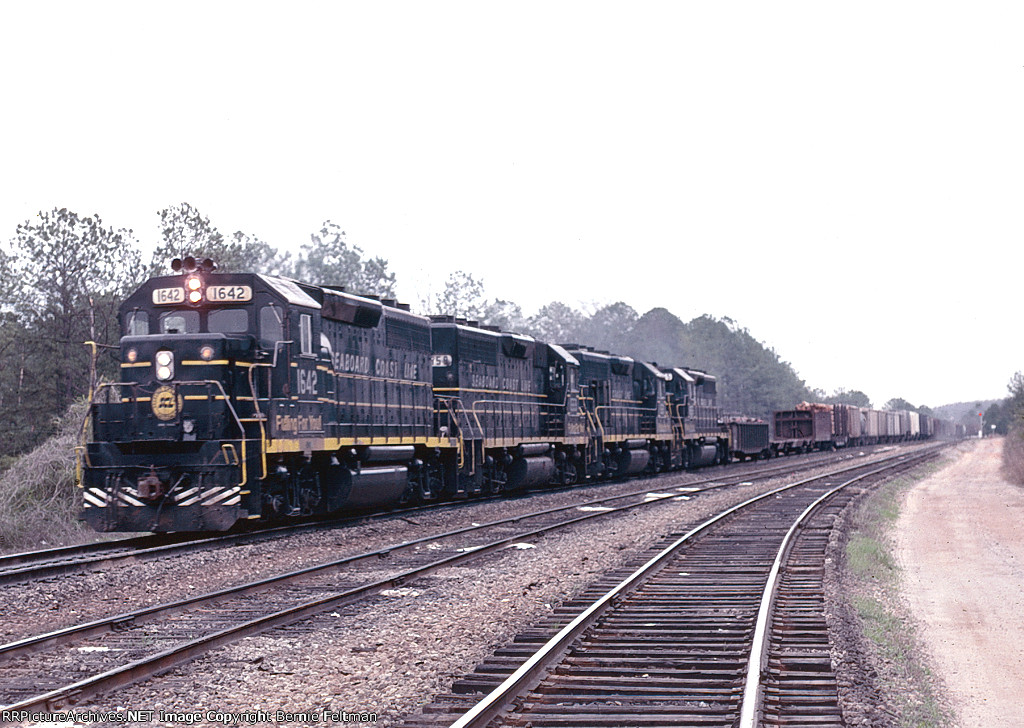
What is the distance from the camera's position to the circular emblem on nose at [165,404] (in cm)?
1496

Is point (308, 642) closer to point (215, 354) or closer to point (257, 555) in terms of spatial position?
point (257, 555)

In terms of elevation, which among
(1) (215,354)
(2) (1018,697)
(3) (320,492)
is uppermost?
(1) (215,354)

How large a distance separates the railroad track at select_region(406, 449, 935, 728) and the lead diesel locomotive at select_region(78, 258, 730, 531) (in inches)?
239

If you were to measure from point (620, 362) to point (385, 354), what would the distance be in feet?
55.0

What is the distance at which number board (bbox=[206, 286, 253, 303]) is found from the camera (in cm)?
1578

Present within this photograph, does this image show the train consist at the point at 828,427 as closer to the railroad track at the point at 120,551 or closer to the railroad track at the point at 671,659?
the railroad track at the point at 120,551

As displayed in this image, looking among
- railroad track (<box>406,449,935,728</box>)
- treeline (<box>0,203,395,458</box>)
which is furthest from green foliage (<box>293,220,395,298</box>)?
railroad track (<box>406,449,935,728</box>)

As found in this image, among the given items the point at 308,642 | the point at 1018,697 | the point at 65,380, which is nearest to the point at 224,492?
the point at 308,642

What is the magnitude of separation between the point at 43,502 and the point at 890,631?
17150mm

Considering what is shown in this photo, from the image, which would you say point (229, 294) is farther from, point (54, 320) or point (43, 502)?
point (54, 320)

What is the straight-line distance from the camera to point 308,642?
859 centimetres

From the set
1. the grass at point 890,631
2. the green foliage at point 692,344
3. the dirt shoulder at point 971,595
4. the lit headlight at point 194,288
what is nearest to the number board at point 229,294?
the lit headlight at point 194,288

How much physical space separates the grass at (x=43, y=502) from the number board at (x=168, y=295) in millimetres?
4959

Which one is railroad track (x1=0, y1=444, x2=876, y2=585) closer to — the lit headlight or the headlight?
the headlight
